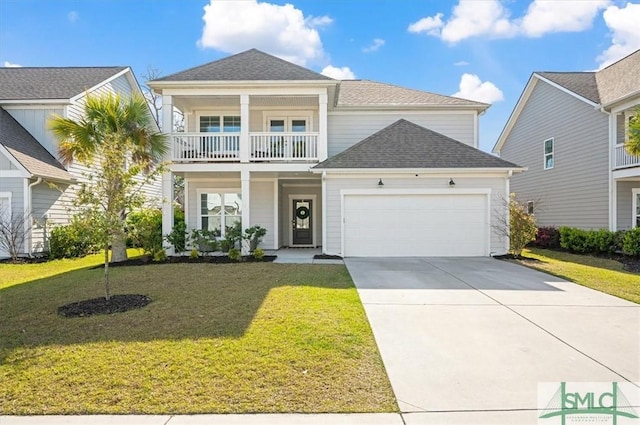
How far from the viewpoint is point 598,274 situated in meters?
8.92

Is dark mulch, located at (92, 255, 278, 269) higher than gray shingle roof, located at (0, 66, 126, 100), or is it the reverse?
gray shingle roof, located at (0, 66, 126, 100)

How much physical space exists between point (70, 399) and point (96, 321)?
231cm

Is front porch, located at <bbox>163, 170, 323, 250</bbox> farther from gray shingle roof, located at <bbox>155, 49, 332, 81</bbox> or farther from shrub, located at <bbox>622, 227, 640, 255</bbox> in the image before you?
shrub, located at <bbox>622, 227, 640, 255</bbox>

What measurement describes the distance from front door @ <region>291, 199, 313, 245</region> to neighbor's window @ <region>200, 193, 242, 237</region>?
8.44 feet

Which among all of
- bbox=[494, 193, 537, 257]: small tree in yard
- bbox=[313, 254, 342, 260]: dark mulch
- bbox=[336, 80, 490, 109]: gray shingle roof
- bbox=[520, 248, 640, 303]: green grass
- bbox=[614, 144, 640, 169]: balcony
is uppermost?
bbox=[336, 80, 490, 109]: gray shingle roof

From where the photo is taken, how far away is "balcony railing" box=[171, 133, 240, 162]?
12305mm

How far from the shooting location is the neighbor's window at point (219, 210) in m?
14.0

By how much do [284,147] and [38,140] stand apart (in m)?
9.82

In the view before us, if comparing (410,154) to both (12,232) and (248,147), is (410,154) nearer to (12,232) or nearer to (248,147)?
(248,147)

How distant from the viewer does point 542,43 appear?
16219mm

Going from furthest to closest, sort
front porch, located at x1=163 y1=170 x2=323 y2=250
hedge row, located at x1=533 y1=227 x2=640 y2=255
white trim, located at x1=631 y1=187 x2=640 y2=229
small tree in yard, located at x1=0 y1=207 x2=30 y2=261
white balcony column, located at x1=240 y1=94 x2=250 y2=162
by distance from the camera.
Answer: front porch, located at x1=163 y1=170 x2=323 y2=250, white trim, located at x1=631 y1=187 x2=640 y2=229, white balcony column, located at x1=240 y1=94 x2=250 y2=162, small tree in yard, located at x1=0 y1=207 x2=30 y2=261, hedge row, located at x1=533 y1=227 x2=640 y2=255

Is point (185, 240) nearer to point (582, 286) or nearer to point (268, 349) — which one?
point (268, 349)

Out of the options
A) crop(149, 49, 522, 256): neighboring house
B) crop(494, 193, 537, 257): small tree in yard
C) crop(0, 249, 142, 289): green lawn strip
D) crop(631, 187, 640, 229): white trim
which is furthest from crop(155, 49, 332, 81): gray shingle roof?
crop(631, 187, 640, 229): white trim

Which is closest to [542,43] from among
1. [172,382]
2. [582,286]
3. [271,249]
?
[582,286]
